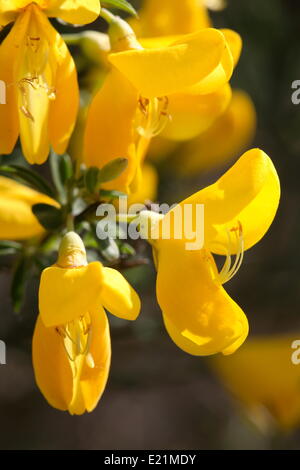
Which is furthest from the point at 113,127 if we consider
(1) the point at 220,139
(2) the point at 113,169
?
(1) the point at 220,139

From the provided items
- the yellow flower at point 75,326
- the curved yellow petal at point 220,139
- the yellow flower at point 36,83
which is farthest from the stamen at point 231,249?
the curved yellow petal at point 220,139

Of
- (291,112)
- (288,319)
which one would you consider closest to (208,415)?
(288,319)

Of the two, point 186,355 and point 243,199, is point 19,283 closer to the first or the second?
point 243,199

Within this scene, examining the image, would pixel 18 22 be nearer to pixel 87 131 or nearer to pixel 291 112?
pixel 87 131

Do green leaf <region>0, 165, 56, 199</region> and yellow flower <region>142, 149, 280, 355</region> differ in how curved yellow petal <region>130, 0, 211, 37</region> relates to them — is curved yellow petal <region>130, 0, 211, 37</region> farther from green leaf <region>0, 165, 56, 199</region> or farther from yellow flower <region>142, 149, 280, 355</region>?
yellow flower <region>142, 149, 280, 355</region>
